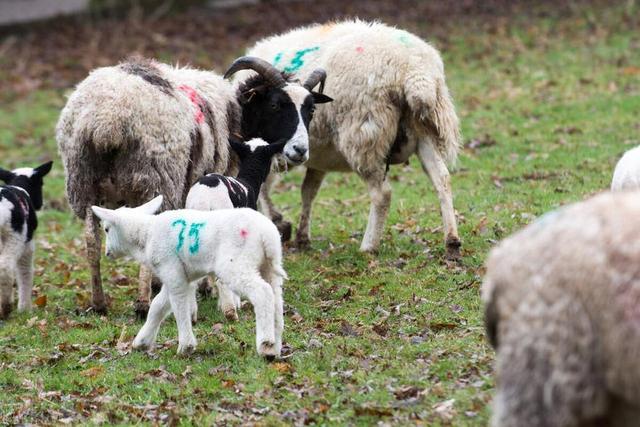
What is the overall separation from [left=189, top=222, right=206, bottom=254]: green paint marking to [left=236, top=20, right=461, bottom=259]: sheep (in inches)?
117

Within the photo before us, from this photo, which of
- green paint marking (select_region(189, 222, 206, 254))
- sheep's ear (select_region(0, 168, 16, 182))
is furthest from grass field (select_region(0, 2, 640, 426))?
sheep's ear (select_region(0, 168, 16, 182))

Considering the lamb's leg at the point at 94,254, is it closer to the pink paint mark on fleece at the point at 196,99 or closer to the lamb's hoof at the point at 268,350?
the pink paint mark on fleece at the point at 196,99

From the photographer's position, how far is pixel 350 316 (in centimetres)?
834

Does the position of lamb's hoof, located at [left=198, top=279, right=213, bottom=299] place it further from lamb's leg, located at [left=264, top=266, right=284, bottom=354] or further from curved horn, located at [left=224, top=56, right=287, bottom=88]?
lamb's leg, located at [left=264, top=266, right=284, bottom=354]

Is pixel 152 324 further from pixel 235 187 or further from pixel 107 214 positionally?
pixel 235 187

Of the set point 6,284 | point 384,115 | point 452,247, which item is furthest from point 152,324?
point 384,115

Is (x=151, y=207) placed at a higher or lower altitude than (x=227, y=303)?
higher

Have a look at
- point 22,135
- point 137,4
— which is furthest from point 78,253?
point 137,4

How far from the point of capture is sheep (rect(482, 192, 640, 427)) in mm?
3898

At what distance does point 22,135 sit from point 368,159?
1081cm

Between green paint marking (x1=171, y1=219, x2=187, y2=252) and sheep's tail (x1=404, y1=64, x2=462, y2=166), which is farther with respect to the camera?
sheep's tail (x1=404, y1=64, x2=462, y2=166)

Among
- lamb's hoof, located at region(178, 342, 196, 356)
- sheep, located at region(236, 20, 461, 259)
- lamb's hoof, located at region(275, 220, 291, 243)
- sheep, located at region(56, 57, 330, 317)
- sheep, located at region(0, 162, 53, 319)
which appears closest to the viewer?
lamb's hoof, located at region(178, 342, 196, 356)

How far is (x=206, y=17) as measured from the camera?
2717 cm

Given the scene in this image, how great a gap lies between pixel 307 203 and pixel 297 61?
1.55 metres
